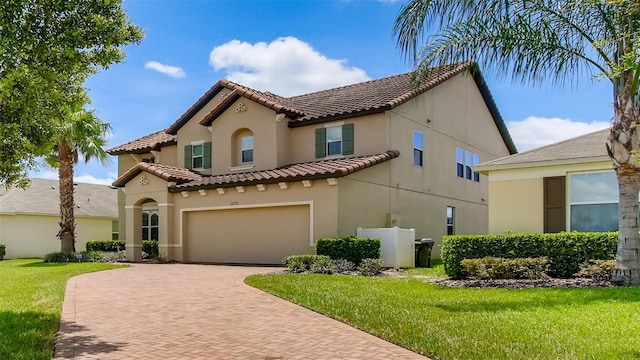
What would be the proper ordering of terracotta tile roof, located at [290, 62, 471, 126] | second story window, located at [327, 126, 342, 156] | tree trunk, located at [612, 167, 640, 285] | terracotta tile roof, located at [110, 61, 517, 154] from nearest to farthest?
tree trunk, located at [612, 167, 640, 285]
terracotta tile roof, located at [290, 62, 471, 126]
terracotta tile roof, located at [110, 61, 517, 154]
second story window, located at [327, 126, 342, 156]

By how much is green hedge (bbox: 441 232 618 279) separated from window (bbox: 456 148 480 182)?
12821mm

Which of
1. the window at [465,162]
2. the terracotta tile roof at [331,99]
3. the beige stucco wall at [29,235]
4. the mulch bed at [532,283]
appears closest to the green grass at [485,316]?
the mulch bed at [532,283]

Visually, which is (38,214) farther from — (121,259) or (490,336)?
(490,336)

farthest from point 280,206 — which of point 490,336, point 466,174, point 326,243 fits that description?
point 490,336

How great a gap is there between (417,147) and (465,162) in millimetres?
5220

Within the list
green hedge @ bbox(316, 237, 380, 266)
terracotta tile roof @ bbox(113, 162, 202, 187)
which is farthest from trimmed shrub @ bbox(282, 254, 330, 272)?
terracotta tile roof @ bbox(113, 162, 202, 187)

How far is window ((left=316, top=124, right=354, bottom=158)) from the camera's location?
2305cm

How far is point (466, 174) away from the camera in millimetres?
28969

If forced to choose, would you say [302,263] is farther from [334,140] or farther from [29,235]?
[29,235]

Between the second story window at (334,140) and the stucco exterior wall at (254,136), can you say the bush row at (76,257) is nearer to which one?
the stucco exterior wall at (254,136)

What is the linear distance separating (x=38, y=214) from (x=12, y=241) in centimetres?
216

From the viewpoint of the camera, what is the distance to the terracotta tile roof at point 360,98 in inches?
890

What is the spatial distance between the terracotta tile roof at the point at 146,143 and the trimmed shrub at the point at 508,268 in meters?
18.8

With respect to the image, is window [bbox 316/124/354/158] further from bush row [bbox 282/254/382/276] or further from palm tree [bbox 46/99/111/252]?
palm tree [bbox 46/99/111/252]
